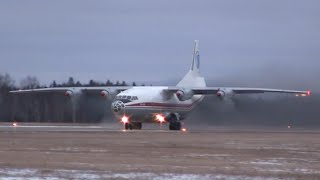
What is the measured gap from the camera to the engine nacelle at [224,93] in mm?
64812

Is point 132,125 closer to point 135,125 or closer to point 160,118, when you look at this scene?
point 135,125

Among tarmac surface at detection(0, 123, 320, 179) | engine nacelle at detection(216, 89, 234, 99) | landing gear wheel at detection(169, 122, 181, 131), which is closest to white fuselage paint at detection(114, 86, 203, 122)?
landing gear wheel at detection(169, 122, 181, 131)

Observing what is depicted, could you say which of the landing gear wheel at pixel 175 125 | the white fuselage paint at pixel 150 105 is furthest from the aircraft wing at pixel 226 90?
the landing gear wheel at pixel 175 125

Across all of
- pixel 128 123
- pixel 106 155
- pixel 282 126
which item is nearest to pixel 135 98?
pixel 128 123

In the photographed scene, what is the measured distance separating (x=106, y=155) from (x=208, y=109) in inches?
1694

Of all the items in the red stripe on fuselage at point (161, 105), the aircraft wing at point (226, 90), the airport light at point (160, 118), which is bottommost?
the airport light at point (160, 118)

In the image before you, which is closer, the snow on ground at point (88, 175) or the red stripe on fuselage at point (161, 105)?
the snow on ground at point (88, 175)

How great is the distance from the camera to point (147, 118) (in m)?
64.4

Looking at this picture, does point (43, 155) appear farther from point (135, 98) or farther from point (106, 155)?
point (135, 98)

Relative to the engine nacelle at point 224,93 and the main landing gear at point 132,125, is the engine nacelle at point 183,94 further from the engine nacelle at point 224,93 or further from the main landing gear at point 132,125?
the main landing gear at point 132,125

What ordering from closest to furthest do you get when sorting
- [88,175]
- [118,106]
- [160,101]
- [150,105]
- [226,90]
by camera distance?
[88,175] → [118,106] → [150,105] → [160,101] → [226,90]

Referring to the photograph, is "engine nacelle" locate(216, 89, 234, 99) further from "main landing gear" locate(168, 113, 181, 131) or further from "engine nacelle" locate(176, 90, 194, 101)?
"main landing gear" locate(168, 113, 181, 131)

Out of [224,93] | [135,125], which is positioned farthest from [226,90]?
[135,125]

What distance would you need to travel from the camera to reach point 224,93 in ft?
213
